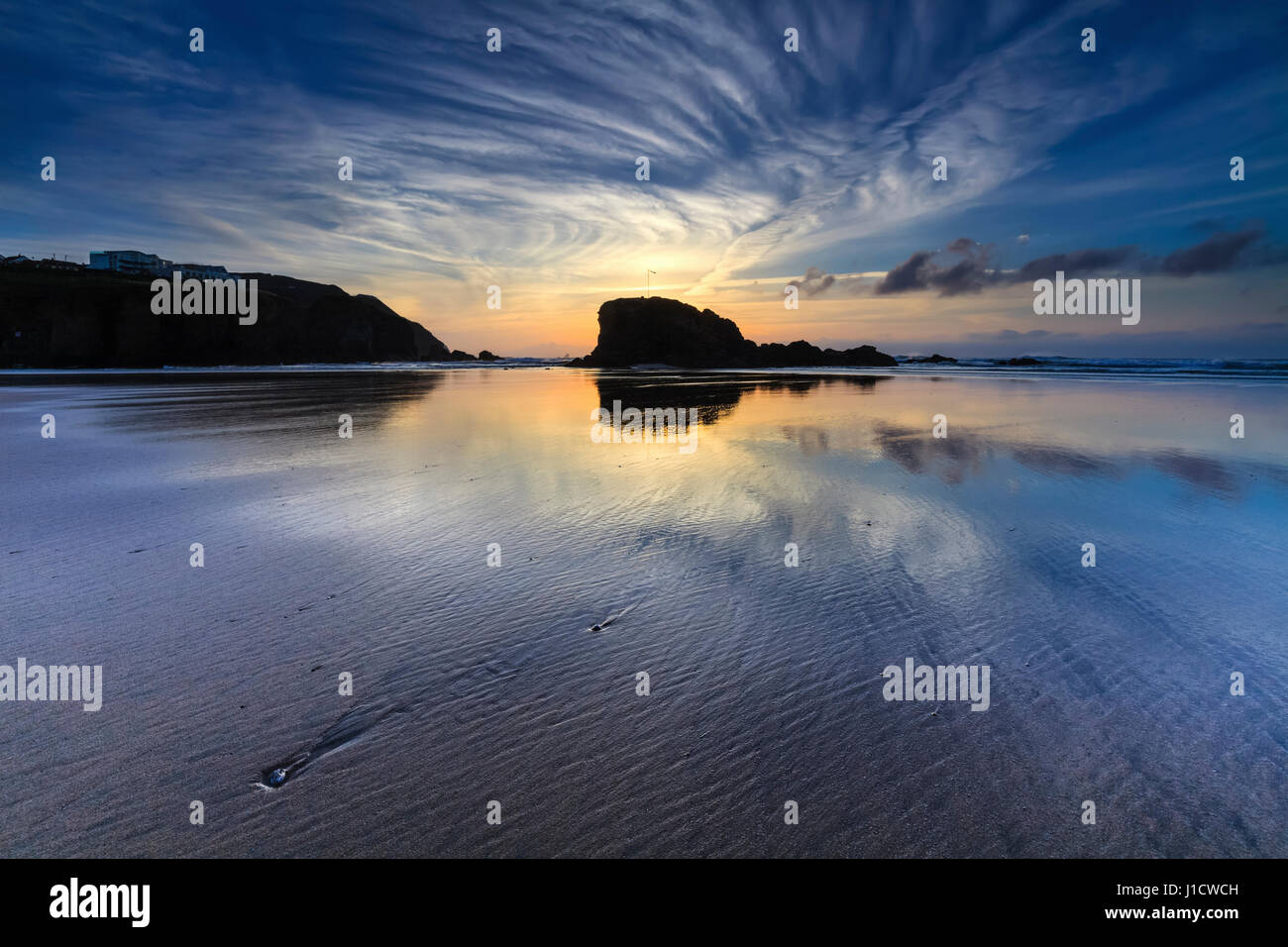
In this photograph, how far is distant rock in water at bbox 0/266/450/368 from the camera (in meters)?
78.6

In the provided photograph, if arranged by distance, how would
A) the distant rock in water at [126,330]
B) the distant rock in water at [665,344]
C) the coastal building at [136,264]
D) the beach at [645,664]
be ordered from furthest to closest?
the coastal building at [136,264]
the distant rock in water at [665,344]
the distant rock in water at [126,330]
the beach at [645,664]

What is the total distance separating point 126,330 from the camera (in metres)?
84.6

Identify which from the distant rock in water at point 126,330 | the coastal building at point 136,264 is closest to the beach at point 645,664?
the distant rock in water at point 126,330

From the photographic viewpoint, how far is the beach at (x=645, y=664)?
248 centimetres

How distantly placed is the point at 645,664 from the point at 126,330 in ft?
387

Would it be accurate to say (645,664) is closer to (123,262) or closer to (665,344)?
(665,344)

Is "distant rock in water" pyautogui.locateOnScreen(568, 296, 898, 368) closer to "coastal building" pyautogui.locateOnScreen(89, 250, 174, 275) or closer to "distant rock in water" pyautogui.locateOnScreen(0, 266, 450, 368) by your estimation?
"distant rock in water" pyautogui.locateOnScreen(0, 266, 450, 368)

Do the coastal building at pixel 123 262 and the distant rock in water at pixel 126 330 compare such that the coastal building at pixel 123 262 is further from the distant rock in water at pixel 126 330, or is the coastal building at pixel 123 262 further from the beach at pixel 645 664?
the beach at pixel 645 664

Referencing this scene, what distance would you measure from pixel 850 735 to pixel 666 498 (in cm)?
544

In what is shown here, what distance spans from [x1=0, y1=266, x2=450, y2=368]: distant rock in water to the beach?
106 m

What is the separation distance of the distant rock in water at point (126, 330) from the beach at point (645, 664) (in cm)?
10598

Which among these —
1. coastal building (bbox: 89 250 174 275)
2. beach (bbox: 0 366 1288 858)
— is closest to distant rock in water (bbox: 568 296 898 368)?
beach (bbox: 0 366 1288 858)

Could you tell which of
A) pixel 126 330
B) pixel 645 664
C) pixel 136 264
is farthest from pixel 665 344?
pixel 136 264

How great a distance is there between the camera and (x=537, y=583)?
5.16 metres
